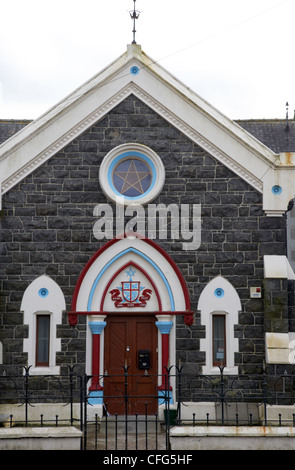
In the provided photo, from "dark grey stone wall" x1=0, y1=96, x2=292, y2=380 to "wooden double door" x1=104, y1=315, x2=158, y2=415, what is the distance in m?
0.69

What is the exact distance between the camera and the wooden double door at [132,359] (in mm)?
14617

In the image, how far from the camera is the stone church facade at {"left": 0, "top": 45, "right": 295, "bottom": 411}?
14414mm

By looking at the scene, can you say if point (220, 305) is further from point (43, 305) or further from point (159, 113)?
point (159, 113)

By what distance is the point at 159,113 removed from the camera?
Answer: 1488cm

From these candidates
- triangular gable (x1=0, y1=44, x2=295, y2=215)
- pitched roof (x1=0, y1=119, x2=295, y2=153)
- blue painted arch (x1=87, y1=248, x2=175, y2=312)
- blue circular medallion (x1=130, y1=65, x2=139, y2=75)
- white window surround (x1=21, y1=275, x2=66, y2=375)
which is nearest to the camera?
white window surround (x1=21, y1=275, x2=66, y2=375)

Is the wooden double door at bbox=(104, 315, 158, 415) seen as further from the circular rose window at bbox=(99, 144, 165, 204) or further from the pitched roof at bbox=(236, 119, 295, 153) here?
the pitched roof at bbox=(236, 119, 295, 153)

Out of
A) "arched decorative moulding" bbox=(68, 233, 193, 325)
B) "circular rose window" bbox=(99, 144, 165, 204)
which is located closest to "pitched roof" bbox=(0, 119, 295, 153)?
"circular rose window" bbox=(99, 144, 165, 204)

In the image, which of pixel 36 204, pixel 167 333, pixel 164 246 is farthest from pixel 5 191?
pixel 167 333

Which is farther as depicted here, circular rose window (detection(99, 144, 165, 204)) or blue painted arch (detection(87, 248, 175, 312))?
circular rose window (detection(99, 144, 165, 204))

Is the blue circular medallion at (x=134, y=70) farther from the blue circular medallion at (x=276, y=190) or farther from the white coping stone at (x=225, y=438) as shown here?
the white coping stone at (x=225, y=438)

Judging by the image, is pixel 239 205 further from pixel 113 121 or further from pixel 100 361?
pixel 100 361

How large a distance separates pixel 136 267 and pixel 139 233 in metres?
0.78

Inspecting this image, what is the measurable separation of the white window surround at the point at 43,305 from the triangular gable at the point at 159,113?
230 centimetres

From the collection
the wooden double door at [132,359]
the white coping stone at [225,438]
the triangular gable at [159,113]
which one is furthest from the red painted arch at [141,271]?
the white coping stone at [225,438]
